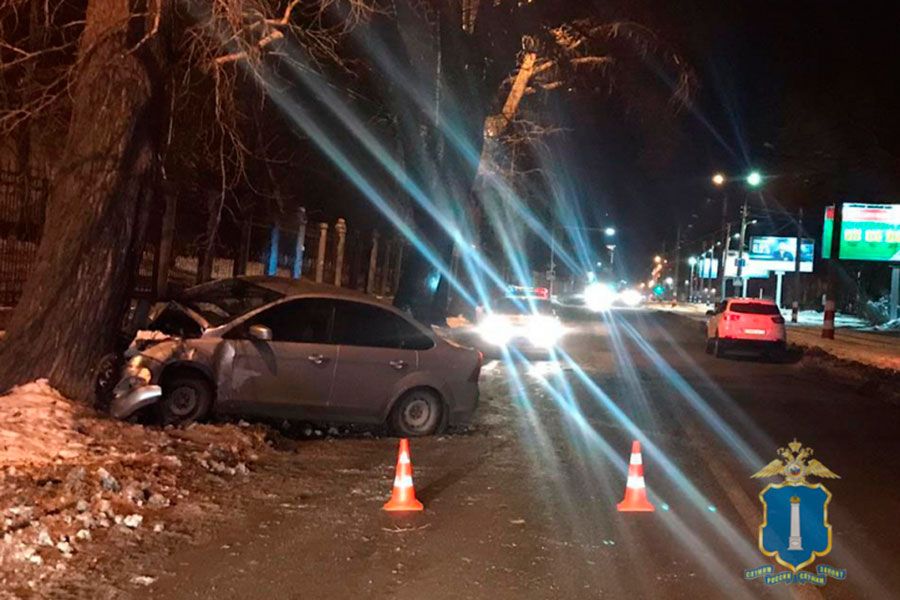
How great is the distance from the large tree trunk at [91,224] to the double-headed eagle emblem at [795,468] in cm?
675

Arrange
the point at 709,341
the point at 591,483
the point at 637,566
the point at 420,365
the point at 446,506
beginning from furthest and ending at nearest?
the point at 709,341, the point at 420,365, the point at 591,483, the point at 446,506, the point at 637,566

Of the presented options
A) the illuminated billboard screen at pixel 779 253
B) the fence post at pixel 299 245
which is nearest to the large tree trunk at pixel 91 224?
the fence post at pixel 299 245

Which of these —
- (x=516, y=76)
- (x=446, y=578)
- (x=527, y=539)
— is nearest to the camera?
(x=446, y=578)

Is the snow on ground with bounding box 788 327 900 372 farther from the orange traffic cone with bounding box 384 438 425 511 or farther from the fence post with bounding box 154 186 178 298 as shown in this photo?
the orange traffic cone with bounding box 384 438 425 511

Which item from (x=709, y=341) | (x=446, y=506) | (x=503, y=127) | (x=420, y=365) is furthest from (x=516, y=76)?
(x=446, y=506)

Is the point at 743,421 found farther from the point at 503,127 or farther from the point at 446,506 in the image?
the point at 503,127

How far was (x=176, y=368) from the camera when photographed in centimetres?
918

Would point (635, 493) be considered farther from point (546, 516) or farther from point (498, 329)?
point (498, 329)

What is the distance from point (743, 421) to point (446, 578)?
27.8 ft

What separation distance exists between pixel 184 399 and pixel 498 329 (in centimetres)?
1286

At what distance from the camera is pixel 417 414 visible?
1019cm

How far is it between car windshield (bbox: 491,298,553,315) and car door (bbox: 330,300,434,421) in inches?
460

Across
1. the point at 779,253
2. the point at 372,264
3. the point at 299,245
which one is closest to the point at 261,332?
the point at 299,245

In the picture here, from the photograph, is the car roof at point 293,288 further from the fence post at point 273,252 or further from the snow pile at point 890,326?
the snow pile at point 890,326
